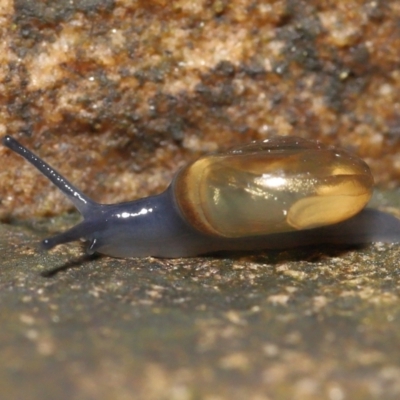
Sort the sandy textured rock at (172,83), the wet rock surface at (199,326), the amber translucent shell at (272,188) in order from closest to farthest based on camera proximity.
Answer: the wet rock surface at (199,326) < the amber translucent shell at (272,188) < the sandy textured rock at (172,83)

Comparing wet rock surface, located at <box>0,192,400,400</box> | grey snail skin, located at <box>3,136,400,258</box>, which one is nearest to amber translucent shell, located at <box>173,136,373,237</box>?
grey snail skin, located at <box>3,136,400,258</box>

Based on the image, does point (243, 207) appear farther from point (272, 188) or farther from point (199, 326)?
point (199, 326)

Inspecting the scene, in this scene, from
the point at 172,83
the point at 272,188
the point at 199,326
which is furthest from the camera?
the point at 172,83

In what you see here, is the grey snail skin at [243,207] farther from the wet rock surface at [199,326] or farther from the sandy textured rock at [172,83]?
the sandy textured rock at [172,83]

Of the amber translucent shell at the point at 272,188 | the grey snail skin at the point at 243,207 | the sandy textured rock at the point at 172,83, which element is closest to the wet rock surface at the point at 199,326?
the grey snail skin at the point at 243,207

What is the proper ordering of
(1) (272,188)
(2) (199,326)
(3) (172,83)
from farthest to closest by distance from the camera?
(3) (172,83), (1) (272,188), (2) (199,326)

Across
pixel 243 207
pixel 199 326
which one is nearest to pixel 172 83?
pixel 243 207
